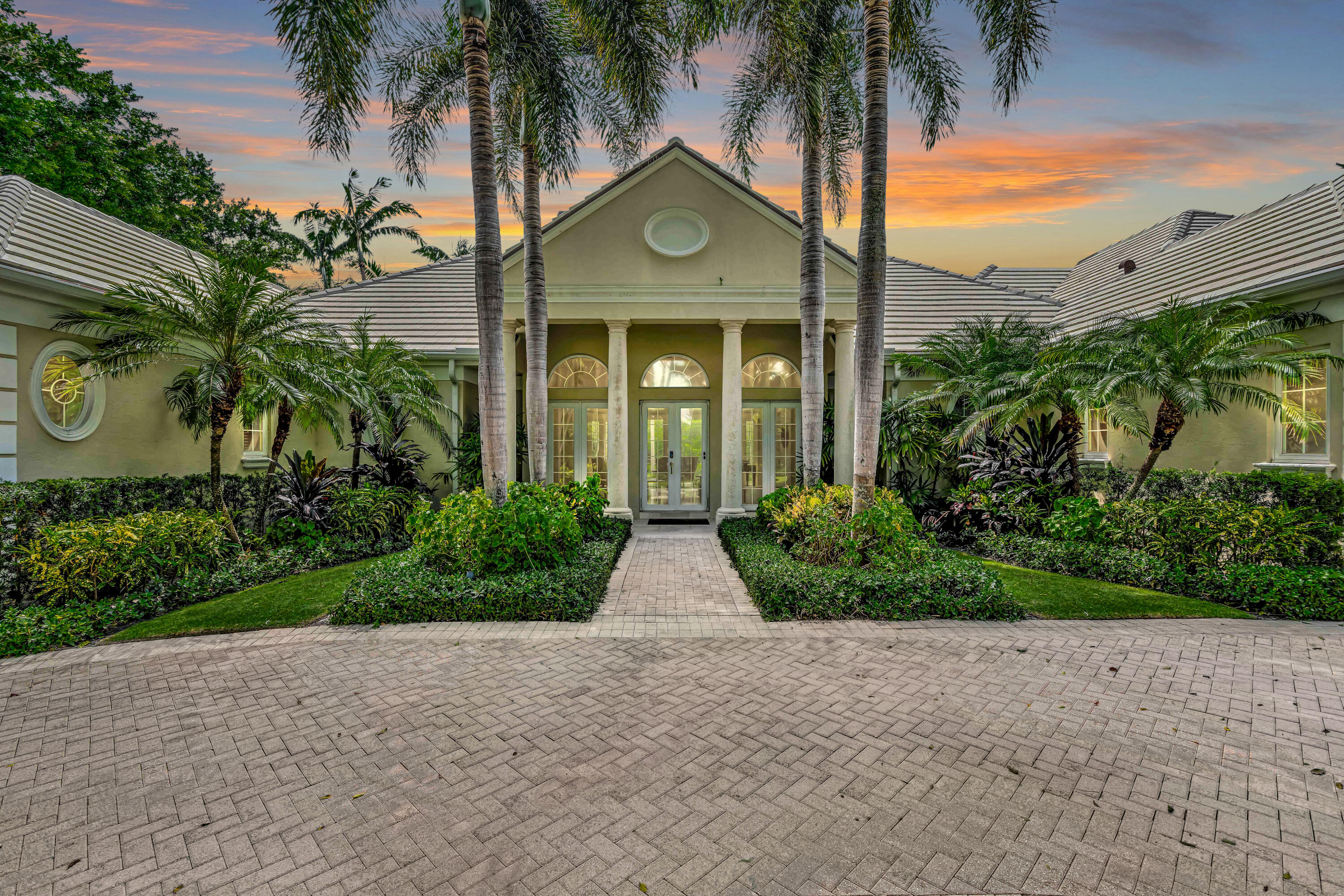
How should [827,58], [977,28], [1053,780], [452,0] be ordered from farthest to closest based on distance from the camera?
[452,0] < [827,58] < [977,28] < [1053,780]

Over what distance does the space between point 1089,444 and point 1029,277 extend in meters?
10.5

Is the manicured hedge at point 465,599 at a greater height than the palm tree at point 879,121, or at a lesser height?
lesser

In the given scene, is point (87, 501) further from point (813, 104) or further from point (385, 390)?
point (813, 104)

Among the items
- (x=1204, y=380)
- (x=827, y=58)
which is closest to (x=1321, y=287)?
(x=1204, y=380)

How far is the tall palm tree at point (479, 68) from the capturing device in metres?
A: 7.30

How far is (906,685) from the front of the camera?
4.58 metres

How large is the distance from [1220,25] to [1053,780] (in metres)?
12.3

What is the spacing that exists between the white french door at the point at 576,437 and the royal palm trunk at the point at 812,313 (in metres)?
5.30

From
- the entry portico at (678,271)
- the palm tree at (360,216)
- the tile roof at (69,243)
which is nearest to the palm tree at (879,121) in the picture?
the entry portico at (678,271)

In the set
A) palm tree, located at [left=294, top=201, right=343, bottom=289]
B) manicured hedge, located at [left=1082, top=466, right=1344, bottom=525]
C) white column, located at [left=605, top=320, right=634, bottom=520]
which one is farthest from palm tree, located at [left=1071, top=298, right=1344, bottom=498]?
palm tree, located at [left=294, top=201, right=343, bottom=289]

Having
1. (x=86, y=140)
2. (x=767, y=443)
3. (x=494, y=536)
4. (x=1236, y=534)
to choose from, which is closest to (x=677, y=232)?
(x=767, y=443)

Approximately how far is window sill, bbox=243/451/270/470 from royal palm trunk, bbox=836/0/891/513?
11.5 meters

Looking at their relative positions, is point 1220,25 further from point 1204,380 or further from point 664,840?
point 664,840

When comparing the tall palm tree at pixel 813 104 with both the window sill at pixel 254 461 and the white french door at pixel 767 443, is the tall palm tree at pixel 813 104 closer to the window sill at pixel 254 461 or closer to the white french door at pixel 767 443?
the white french door at pixel 767 443
